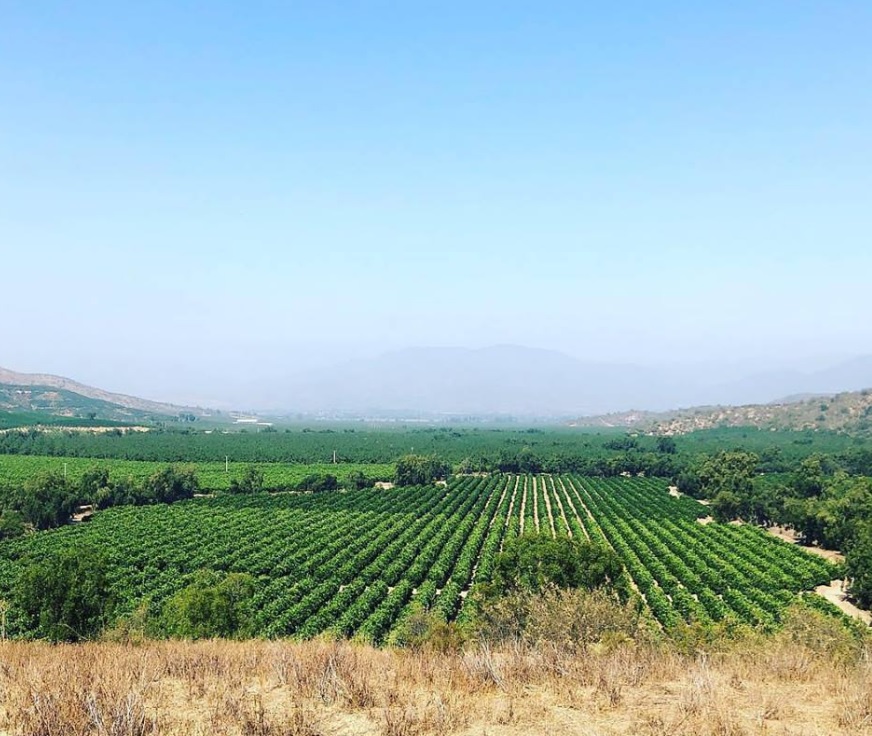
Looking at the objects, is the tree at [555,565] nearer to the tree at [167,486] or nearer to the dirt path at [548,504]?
the dirt path at [548,504]

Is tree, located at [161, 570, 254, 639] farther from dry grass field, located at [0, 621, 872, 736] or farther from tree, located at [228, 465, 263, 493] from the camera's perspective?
tree, located at [228, 465, 263, 493]

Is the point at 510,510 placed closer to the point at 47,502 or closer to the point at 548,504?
the point at 548,504

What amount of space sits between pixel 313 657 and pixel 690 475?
8874 centimetres

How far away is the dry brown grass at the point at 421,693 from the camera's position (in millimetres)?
7598

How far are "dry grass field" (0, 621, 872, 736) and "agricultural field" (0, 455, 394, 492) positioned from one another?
3124 inches

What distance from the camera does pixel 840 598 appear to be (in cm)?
3872

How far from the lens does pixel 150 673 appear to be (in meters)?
9.16

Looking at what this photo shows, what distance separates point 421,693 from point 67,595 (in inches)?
750

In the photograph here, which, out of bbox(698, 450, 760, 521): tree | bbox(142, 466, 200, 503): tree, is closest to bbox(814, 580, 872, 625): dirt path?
bbox(698, 450, 760, 521): tree

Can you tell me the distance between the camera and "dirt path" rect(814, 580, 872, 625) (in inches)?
1399

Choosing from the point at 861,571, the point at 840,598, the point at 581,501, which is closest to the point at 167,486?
the point at 581,501

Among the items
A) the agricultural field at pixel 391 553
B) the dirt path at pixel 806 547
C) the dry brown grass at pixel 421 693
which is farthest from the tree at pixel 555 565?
the dirt path at pixel 806 547

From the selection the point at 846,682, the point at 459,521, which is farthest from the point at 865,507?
the point at 846,682

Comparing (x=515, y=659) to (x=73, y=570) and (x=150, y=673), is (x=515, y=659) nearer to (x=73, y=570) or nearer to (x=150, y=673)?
(x=150, y=673)
